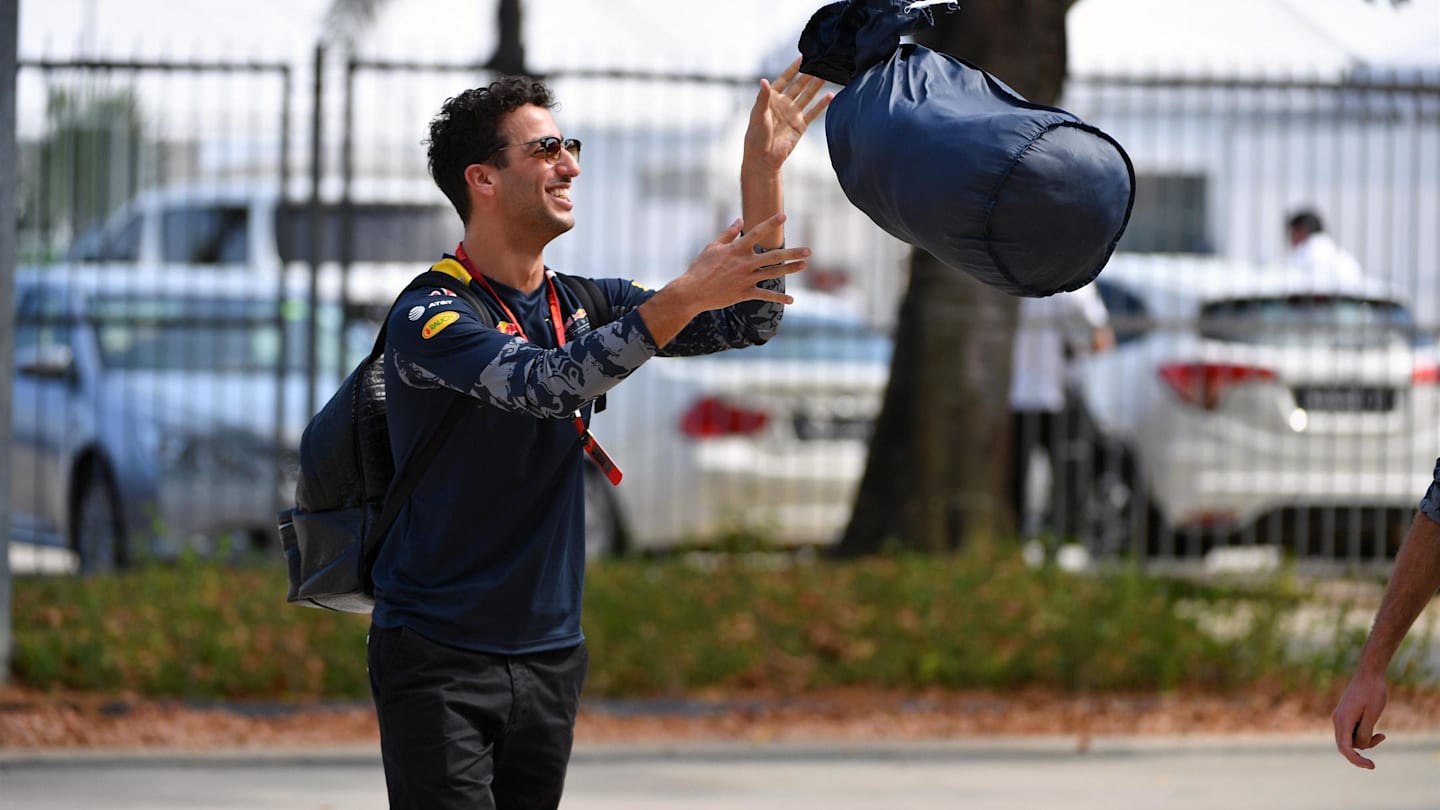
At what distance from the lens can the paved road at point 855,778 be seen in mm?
6262

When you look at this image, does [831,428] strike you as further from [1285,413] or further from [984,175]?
[984,175]

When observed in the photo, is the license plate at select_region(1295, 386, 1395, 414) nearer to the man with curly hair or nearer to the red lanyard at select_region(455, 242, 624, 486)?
the man with curly hair

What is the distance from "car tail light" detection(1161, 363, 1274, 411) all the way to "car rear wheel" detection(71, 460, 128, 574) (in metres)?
5.65

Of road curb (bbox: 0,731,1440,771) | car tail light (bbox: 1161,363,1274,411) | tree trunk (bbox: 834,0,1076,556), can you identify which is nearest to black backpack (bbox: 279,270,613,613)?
road curb (bbox: 0,731,1440,771)

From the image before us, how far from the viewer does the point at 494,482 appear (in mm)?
3510

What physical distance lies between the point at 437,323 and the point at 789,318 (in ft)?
22.0

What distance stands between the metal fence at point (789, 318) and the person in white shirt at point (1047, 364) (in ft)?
0.17

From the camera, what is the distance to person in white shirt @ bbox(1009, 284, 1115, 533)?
10422mm

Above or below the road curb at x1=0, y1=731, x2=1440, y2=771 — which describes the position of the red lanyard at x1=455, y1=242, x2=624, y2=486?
above

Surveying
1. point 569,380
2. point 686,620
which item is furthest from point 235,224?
point 569,380

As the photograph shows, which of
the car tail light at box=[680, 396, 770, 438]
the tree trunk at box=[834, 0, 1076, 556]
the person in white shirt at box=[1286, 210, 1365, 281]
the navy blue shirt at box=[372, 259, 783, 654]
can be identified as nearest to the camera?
the navy blue shirt at box=[372, 259, 783, 654]

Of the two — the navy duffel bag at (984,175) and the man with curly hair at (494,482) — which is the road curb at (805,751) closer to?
the man with curly hair at (494,482)

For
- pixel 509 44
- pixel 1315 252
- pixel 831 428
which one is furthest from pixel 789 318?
pixel 1315 252

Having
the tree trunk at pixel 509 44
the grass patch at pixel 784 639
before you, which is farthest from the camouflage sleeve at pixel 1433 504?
the tree trunk at pixel 509 44
